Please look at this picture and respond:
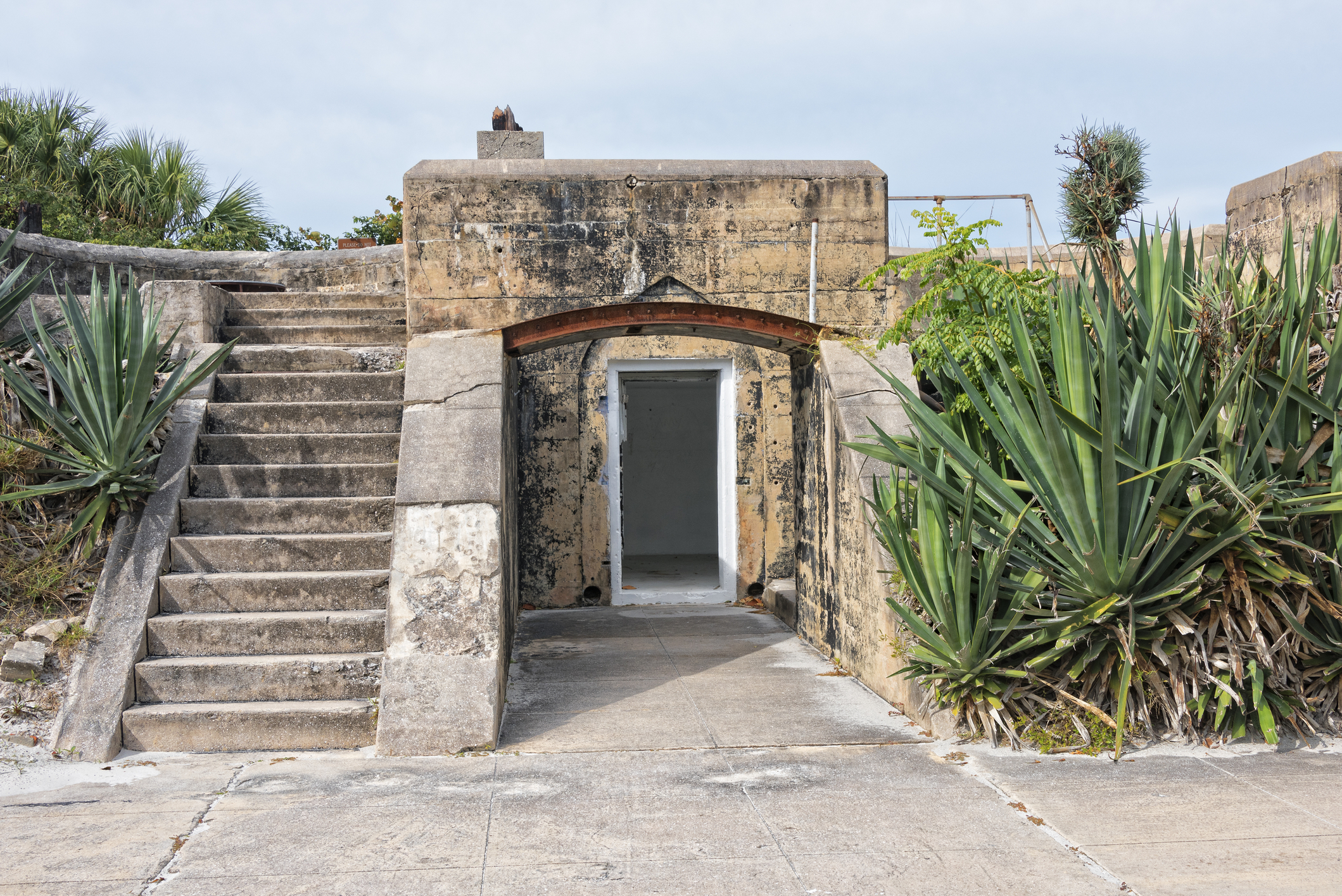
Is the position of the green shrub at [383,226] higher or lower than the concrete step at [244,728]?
higher

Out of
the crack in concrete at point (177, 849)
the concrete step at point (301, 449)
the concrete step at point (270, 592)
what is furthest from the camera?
the concrete step at point (301, 449)

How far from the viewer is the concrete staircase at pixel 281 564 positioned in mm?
4316

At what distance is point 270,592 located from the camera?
487cm

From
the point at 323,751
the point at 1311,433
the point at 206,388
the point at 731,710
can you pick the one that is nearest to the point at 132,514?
the point at 206,388

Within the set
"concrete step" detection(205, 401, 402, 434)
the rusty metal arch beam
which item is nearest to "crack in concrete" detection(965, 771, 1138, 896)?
the rusty metal arch beam

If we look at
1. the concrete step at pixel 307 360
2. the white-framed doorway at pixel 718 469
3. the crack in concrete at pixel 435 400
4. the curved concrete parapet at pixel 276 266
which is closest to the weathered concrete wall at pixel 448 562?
the crack in concrete at pixel 435 400

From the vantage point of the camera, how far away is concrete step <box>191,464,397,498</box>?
5.40 metres

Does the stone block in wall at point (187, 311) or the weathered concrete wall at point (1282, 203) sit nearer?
the weathered concrete wall at point (1282, 203)

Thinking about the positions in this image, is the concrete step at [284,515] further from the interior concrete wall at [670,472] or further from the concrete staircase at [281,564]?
the interior concrete wall at [670,472]

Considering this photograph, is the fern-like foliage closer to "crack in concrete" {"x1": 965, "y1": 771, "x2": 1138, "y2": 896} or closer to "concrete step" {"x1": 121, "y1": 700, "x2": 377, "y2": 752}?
"crack in concrete" {"x1": 965, "y1": 771, "x2": 1138, "y2": 896}

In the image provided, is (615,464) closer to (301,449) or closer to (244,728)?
(301,449)

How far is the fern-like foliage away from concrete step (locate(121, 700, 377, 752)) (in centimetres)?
328

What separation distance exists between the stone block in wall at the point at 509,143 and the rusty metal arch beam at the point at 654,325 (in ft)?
10.4

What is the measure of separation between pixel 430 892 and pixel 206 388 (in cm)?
401
